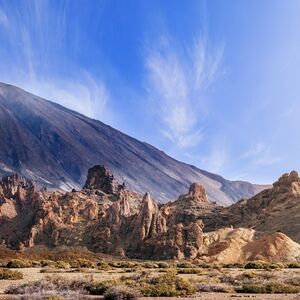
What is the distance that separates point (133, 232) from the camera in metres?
92.3

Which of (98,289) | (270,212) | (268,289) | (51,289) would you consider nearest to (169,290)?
(98,289)

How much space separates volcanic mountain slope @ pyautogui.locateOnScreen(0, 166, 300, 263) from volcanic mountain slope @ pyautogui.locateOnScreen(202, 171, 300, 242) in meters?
6.07

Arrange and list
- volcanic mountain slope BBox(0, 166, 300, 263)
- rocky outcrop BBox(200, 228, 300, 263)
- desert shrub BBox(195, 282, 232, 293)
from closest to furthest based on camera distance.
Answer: desert shrub BBox(195, 282, 232, 293) < rocky outcrop BBox(200, 228, 300, 263) < volcanic mountain slope BBox(0, 166, 300, 263)

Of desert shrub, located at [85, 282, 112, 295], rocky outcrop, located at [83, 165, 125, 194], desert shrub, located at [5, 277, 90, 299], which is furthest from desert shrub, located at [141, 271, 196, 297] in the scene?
rocky outcrop, located at [83, 165, 125, 194]

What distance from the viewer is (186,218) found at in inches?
4828

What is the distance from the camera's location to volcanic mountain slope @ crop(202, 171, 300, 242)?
9271 cm

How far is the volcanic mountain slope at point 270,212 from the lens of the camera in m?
92.7

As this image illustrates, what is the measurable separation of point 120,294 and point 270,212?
91.9 metres

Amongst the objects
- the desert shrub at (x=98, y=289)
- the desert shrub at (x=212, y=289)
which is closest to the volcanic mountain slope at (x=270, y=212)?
the desert shrub at (x=212, y=289)

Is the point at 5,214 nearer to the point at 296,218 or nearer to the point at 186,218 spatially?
the point at 186,218

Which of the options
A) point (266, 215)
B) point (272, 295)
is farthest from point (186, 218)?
point (272, 295)

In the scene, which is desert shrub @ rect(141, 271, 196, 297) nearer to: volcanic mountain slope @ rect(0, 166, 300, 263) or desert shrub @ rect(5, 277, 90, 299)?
desert shrub @ rect(5, 277, 90, 299)

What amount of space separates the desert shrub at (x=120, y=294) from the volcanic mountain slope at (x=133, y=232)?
166ft

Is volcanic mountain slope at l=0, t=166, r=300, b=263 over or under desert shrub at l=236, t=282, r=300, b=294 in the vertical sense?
over
